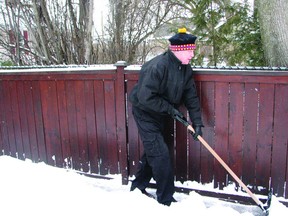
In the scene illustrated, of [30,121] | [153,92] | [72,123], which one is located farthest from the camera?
[30,121]

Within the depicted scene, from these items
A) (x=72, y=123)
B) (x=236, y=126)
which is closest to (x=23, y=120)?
(x=72, y=123)

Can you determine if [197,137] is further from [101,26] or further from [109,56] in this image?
[101,26]

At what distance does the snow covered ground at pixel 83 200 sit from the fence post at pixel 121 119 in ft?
0.66

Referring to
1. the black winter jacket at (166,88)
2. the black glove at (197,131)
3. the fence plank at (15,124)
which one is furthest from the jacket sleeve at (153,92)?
the fence plank at (15,124)

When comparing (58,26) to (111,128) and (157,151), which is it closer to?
(111,128)

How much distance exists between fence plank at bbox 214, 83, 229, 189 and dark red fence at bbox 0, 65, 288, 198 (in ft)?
0.03

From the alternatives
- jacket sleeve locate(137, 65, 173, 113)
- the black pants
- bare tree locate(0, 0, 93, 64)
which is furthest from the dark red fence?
bare tree locate(0, 0, 93, 64)

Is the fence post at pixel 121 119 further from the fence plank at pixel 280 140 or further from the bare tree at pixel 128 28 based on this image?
the bare tree at pixel 128 28

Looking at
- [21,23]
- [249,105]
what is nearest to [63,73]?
[249,105]

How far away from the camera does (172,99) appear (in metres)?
3.07

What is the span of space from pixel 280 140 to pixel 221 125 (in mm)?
595

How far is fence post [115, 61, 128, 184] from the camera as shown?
3501 mm

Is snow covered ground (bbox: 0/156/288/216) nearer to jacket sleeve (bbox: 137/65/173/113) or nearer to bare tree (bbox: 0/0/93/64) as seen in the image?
jacket sleeve (bbox: 137/65/173/113)

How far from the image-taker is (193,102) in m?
3.08
